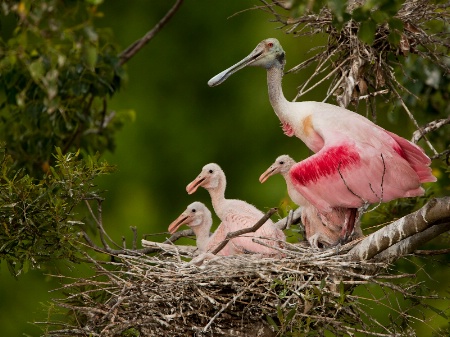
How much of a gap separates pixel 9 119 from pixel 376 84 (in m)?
3.41

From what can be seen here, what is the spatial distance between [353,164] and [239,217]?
74 centimetres

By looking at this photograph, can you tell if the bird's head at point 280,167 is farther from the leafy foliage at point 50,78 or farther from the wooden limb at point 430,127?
the leafy foliage at point 50,78

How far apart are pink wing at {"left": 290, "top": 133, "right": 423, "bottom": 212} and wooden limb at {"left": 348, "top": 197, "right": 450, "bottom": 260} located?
642 mm

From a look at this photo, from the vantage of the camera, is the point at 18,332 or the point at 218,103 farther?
the point at 218,103

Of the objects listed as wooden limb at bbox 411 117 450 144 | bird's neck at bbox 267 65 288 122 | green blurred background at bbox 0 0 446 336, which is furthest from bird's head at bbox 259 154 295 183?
green blurred background at bbox 0 0 446 336

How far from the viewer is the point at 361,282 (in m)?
6.55

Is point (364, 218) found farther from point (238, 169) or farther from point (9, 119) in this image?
point (238, 169)

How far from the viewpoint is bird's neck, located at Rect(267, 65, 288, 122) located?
26.1ft

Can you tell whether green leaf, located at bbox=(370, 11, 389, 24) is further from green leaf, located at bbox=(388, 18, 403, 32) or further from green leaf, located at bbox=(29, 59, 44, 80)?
green leaf, located at bbox=(29, 59, 44, 80)

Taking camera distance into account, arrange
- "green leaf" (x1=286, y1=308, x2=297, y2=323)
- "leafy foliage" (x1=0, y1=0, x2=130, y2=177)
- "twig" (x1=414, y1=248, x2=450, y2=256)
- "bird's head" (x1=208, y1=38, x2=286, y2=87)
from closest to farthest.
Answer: "green leaf" (x1=286, y1=308, x2=297, y2=323) < "twig" (x1=414, y1=248, x2=450, y2=256) < "bird's head" (x1=208, y1=38, x2=286, y2=87) < "leafy foliage" (x1=0, y1=0, x2=130, y2=177)

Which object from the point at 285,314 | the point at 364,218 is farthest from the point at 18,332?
the point at 285,314

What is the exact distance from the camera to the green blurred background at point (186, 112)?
15359 mm

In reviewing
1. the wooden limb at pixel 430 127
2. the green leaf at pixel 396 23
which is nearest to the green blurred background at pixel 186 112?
the wooden limb at pixel 430 127

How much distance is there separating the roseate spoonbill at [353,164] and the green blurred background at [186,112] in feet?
23.6
